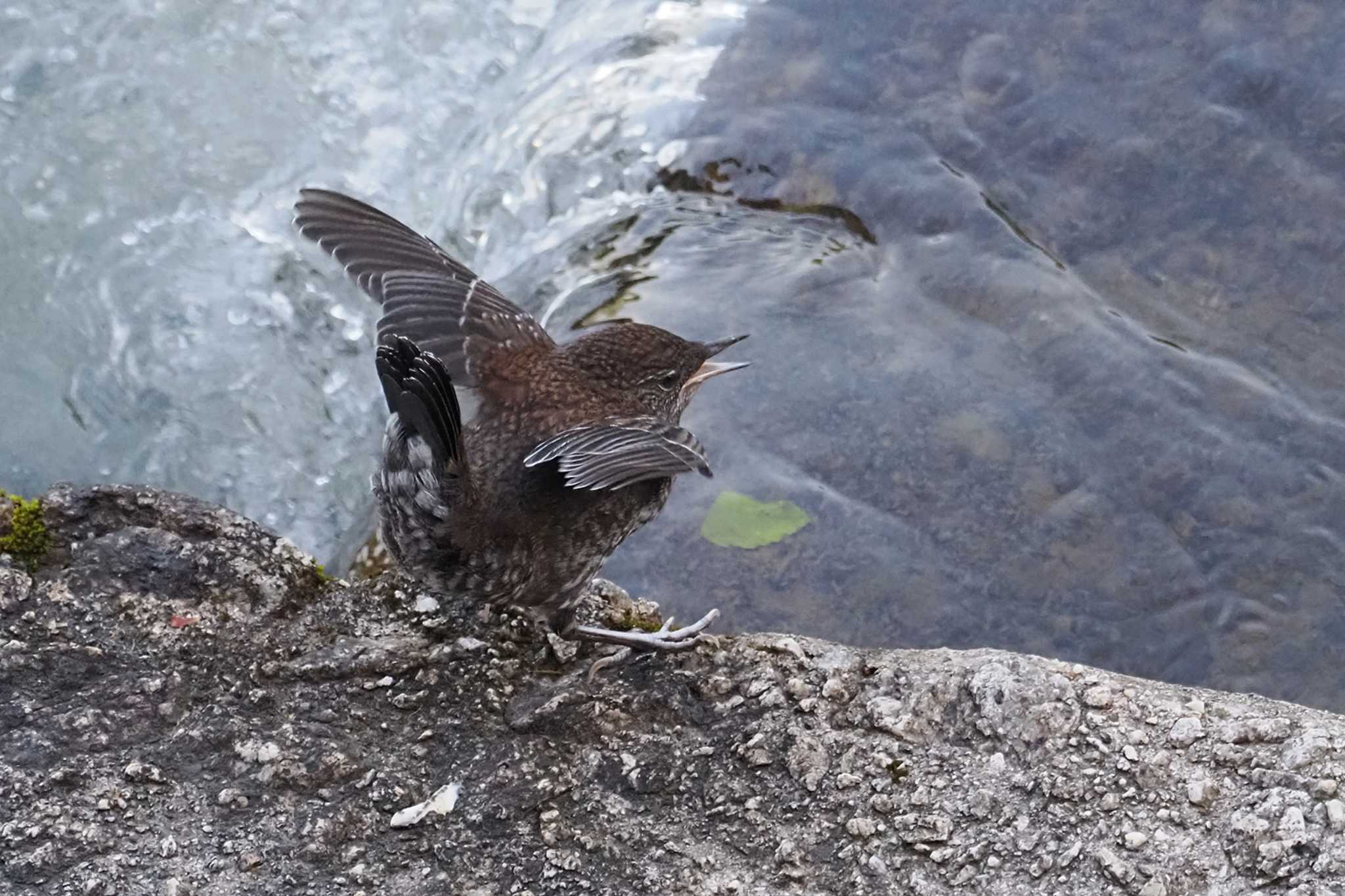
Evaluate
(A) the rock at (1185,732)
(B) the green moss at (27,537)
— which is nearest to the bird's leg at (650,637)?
(A) the rock at (1185,732)

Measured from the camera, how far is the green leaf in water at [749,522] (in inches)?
190

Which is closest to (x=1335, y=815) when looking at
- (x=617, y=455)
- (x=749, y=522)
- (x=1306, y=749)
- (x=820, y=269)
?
(x=1306, y=749)

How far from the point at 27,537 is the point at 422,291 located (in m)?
1.32

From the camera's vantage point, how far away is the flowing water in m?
4.68

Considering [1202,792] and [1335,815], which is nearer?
[1335,815]

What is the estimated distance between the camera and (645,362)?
4020 mm

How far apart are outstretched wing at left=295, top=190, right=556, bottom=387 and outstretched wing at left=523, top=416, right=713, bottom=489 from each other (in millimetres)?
515

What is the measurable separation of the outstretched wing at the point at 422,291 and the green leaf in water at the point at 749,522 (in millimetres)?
1037

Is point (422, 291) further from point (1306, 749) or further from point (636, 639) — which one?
point (1306, 749)

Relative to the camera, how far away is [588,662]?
141 inches

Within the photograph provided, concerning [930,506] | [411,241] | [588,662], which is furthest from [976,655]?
[411,241]

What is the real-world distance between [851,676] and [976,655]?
32 centimetres

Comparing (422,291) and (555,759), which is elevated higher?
(422,291)

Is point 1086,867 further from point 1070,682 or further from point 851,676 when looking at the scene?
point 851,676
